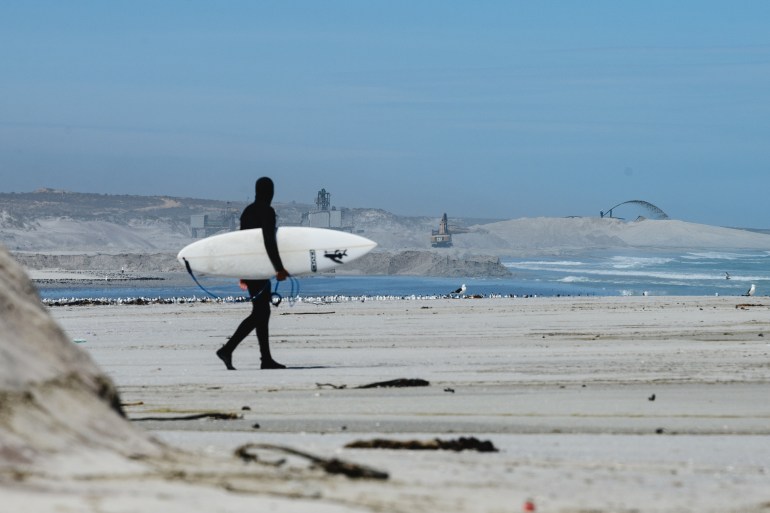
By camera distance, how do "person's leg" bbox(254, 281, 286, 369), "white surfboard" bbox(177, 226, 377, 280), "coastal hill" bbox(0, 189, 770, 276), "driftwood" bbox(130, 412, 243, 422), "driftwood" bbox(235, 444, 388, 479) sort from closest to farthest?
"driftwood" bbox(235, 444, 388, 479) → "driftwood" bbox(130, 412, 243, 422) → "person's leg" bbox(254, 281, 286, 369) → "white surfboard" bbox(177, 226, 377, 280) → "coastal hill" bbox(0, 189, 770, 276)

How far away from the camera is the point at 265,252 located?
10461 mm

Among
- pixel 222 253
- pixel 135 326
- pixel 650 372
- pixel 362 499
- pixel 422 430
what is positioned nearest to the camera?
pixel 362 499

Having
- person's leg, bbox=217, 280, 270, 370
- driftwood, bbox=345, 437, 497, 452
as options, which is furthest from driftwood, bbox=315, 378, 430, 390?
driftwood, bbox=345, 437, 497, 452

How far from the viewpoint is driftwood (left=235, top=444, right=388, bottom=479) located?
4398 millimetres

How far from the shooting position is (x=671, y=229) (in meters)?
139

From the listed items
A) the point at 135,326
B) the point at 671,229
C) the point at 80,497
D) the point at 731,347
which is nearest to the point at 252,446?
the point at 80,497

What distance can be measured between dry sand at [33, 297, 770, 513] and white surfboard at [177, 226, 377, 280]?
0.84m

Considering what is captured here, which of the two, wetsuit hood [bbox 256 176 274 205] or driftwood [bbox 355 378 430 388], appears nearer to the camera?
driftwood [bbox 355 378 430 388]

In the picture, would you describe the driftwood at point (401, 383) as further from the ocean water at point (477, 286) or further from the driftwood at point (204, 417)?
the ocean water at point (477, 286)

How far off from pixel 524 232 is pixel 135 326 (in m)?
128

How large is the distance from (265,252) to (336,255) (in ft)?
3.80

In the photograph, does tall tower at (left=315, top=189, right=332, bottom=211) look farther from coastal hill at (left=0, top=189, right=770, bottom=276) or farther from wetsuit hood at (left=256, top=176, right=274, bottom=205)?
wetsuit hood at (left=256, top=176, right=274, bottom=205)

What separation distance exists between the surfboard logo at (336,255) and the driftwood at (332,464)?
651 cm

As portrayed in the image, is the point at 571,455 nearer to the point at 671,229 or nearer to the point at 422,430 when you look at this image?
the point at 422,430
